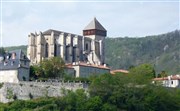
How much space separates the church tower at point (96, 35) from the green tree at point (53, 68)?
22121 millimetres

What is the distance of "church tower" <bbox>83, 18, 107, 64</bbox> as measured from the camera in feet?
332

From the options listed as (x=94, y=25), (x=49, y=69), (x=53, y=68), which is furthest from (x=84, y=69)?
(x=94, y=25)

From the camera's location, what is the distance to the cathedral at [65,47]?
92125mm

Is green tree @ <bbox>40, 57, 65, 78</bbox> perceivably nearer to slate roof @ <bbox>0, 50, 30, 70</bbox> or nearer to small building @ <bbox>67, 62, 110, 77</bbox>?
slate roof @ <bbox>0, 50, 30, 70</bbox>

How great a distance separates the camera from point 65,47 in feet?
309

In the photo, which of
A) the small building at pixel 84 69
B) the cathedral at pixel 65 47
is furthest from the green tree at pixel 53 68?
the cathedral at pixel 65 47

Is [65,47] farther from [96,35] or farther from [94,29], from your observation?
[96,35]

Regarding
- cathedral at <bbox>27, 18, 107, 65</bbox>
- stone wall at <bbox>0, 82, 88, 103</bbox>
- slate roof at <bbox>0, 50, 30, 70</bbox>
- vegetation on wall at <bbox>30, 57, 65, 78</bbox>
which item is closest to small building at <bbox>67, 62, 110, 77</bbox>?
cathedral at <bbox>27, 18, 107, 65</bbox>

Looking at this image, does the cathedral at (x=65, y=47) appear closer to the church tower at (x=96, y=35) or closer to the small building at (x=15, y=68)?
the church tower at (x=96, y=35)

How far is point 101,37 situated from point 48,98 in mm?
40242

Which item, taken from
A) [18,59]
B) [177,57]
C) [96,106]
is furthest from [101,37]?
[177,57]

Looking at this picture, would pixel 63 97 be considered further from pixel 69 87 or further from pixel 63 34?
pixel 63 34

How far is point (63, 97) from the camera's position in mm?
65250

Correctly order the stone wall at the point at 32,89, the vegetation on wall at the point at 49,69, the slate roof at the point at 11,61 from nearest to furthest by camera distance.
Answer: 1. the stone wall at the point at 32,89
2. the slate roof at the point at 11,61
3. the vegetation on wall at the point at 49,69
